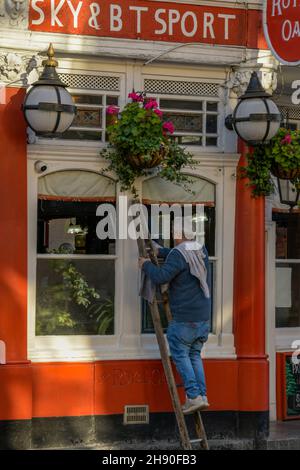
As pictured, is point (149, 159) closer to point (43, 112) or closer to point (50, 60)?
point (43, 112)

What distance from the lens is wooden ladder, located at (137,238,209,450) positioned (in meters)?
10.3

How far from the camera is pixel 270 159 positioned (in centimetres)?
1142

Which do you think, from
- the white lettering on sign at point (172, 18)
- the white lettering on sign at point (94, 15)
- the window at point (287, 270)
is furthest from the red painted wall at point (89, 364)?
the white lettering on sign at point (172, 18)

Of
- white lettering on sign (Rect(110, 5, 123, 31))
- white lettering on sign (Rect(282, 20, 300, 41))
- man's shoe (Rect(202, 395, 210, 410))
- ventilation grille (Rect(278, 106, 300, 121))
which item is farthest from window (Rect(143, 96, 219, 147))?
man's shoe (Rect(202, 395, 210, 410))

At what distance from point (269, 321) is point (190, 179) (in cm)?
223

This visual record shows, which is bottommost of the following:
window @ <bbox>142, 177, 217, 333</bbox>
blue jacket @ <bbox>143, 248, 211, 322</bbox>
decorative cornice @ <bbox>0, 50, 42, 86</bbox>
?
blue jacket @ <bbox>143, 248, 211, 322</bbox>

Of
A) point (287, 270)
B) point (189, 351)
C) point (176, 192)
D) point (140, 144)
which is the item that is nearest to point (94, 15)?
point (140, 144)

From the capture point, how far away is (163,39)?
445 inches

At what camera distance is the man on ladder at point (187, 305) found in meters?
10.4

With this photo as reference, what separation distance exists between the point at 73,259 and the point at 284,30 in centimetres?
318

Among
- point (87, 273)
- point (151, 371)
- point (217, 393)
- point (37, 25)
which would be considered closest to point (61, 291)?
point (87, 273)

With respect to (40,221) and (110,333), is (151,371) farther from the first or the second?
(40,221)

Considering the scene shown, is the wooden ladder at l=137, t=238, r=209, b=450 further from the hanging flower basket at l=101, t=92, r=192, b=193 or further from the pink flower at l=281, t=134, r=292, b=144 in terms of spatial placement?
the pink flower at l=281, t=134, r=292, b=144

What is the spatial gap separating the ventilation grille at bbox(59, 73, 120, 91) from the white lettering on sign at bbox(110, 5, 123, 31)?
524 mm
